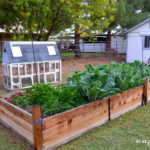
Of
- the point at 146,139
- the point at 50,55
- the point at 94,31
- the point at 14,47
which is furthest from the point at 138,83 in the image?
the point at 94,31

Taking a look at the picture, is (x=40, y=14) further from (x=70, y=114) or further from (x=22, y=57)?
(x=70, y=114)

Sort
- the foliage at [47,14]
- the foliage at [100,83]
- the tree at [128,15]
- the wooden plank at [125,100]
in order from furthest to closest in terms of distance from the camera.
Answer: the tree at [128,15] < the foliage at [47,14] < the wooden plank at [125,100] < the foliage at [100,83]

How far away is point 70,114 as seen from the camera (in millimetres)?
2596

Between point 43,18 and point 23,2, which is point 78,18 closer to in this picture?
point 43,18

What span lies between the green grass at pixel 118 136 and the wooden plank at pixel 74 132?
73 millimetres

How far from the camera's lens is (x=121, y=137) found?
278 cm

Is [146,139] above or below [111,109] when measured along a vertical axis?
below

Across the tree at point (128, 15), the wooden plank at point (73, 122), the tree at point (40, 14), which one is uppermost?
the tree at point (128, 15)

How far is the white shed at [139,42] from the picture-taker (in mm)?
11934

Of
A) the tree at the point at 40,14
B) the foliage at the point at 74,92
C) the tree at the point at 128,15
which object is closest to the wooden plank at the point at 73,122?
the foliage at the point at 74,92

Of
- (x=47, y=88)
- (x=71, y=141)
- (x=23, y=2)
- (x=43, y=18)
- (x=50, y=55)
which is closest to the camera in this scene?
(x=71, y=141)

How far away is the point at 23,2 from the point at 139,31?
7.78 meters

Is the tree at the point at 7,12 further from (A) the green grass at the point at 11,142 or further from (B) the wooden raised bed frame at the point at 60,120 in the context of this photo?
(A) the green grass at the point at 11,142

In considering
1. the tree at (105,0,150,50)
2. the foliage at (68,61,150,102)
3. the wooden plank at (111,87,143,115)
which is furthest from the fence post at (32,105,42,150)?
the tree at (105,0,150,50)
